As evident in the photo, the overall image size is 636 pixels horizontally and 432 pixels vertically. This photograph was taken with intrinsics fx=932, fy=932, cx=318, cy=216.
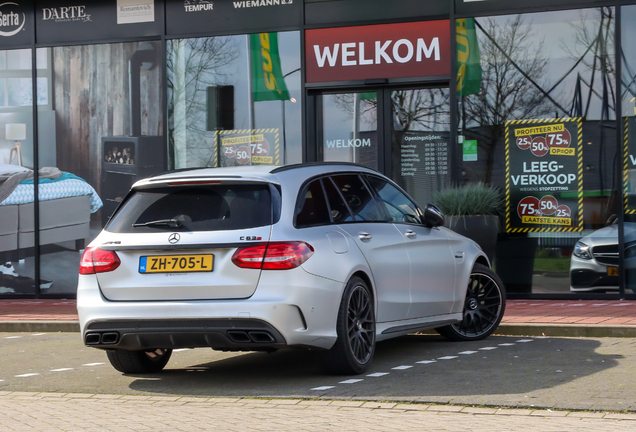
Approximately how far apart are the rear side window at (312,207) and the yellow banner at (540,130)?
5976mm

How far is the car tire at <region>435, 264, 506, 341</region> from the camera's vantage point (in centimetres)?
888

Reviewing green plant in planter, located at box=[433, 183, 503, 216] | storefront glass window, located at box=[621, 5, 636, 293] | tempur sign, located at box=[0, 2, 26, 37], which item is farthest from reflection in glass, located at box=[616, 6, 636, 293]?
tempur sign, located at box=[0, 2, 26, 37]

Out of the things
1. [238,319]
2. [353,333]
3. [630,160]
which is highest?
[630,160]

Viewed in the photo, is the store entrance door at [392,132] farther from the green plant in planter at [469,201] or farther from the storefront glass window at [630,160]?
the storefront glass window at [630,160]

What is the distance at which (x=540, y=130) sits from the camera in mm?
12367

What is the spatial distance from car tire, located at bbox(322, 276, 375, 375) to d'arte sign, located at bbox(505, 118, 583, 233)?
584 cm

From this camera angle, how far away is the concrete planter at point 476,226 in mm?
12023

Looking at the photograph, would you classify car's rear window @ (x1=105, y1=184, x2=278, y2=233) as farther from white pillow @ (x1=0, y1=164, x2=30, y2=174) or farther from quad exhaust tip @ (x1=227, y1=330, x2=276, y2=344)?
white pillow @ (x1=0, y1=164, x2=30, y2=174)

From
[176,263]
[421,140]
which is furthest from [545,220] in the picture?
[176,263]

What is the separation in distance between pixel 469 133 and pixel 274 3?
11.5 ft

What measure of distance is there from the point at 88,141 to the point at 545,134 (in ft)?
22.3

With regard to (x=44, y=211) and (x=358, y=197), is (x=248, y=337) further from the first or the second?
(x=44, y=211)

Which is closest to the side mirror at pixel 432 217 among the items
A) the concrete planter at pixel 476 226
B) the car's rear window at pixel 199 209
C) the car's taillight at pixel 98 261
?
the car's rear window at pixel 199 209

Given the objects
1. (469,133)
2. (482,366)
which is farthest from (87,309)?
(469,133)
